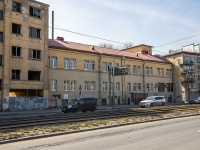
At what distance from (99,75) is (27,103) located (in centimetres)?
1481

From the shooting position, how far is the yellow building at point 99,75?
42469mm

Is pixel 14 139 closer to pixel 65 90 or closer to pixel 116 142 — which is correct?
pixel 116 142

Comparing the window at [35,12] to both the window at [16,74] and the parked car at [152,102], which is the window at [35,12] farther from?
the parked car at [152,102]

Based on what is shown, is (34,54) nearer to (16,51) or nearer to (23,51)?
(23,51)

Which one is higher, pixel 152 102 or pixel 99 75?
pixel 99 75

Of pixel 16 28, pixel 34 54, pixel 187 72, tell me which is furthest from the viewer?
pixel 187 72

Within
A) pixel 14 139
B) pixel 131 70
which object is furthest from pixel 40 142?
pixel 131 70

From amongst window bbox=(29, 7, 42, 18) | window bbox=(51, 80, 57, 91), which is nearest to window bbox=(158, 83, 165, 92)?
window bbox=(51, 80, 57, 91)

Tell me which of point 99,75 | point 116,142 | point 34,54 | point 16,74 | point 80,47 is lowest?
point 116,142

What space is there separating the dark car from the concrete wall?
8.27m

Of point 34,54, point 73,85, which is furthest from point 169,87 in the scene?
point 34,54

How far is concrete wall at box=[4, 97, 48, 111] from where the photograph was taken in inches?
1409

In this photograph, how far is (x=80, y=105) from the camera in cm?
3133

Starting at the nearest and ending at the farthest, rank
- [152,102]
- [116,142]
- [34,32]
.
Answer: [116,142], [34,32], [152,102]
